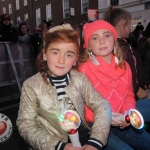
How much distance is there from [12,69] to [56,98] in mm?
3408

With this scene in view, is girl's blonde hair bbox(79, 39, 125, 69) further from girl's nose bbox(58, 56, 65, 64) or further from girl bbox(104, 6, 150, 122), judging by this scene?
girl's nose bbox(58, 56, 65, 64)

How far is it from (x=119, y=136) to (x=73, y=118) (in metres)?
0.76

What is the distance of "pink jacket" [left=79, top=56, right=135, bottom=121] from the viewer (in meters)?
1.78

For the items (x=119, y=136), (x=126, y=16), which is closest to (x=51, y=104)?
(x=119, y=136)

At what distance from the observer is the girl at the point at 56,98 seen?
4.57 feet

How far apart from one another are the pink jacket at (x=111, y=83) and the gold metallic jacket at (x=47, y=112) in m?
0.20

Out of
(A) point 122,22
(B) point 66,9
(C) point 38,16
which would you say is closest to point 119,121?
(A) point 122,22

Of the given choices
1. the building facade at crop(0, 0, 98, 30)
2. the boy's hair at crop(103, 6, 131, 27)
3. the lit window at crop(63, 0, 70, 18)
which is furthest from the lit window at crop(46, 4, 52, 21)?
the boy's hair at crop(103, 6, 131, 27)

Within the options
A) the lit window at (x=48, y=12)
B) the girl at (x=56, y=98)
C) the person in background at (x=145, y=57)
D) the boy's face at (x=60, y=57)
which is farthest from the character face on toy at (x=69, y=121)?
the lit window at (x=48, y=12)

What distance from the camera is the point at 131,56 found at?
209cm

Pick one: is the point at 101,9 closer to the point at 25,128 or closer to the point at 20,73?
the point at 20,73

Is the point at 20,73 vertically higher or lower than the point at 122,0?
lower

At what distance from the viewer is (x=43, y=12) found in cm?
2547

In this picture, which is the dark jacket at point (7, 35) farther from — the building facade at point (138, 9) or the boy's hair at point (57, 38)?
the building facade at point (138, 9)
